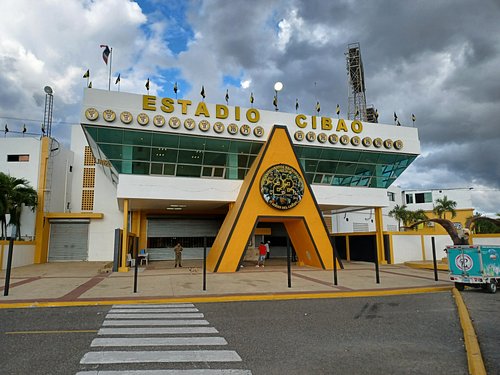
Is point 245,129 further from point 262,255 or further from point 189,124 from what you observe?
point 262,255

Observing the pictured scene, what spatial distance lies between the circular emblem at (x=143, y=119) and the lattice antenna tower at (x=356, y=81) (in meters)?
36.9

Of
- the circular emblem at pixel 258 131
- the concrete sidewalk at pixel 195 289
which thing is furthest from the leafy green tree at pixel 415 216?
the concrete sidewalk at pixel 195 289

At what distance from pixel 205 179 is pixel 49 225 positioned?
16709 mm

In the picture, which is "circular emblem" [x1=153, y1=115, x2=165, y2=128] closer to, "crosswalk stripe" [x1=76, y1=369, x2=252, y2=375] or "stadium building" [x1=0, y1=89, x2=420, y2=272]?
"stadium building" [x1=0, y1=89, x2=420, y2=272]

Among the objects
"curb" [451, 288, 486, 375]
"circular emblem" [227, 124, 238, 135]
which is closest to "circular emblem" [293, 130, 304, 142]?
"circular emblem" [227, 124, 238, 135]

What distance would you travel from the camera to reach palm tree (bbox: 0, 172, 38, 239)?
26511 mm

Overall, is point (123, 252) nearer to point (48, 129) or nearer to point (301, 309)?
point (301, 309)

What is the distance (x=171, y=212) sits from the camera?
3278 centimetres

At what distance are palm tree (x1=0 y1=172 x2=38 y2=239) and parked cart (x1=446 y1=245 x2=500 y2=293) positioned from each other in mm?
26684

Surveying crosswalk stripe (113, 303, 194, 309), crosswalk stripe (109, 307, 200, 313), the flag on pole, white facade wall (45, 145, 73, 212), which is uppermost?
the flag on pole

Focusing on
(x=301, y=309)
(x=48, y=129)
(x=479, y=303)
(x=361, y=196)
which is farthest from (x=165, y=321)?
(x=48, y=129)

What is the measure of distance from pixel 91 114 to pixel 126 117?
1913 mm

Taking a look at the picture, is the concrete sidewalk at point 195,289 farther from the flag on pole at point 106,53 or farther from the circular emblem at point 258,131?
the flag on pole at point 106,53

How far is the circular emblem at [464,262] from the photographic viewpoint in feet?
43.4
